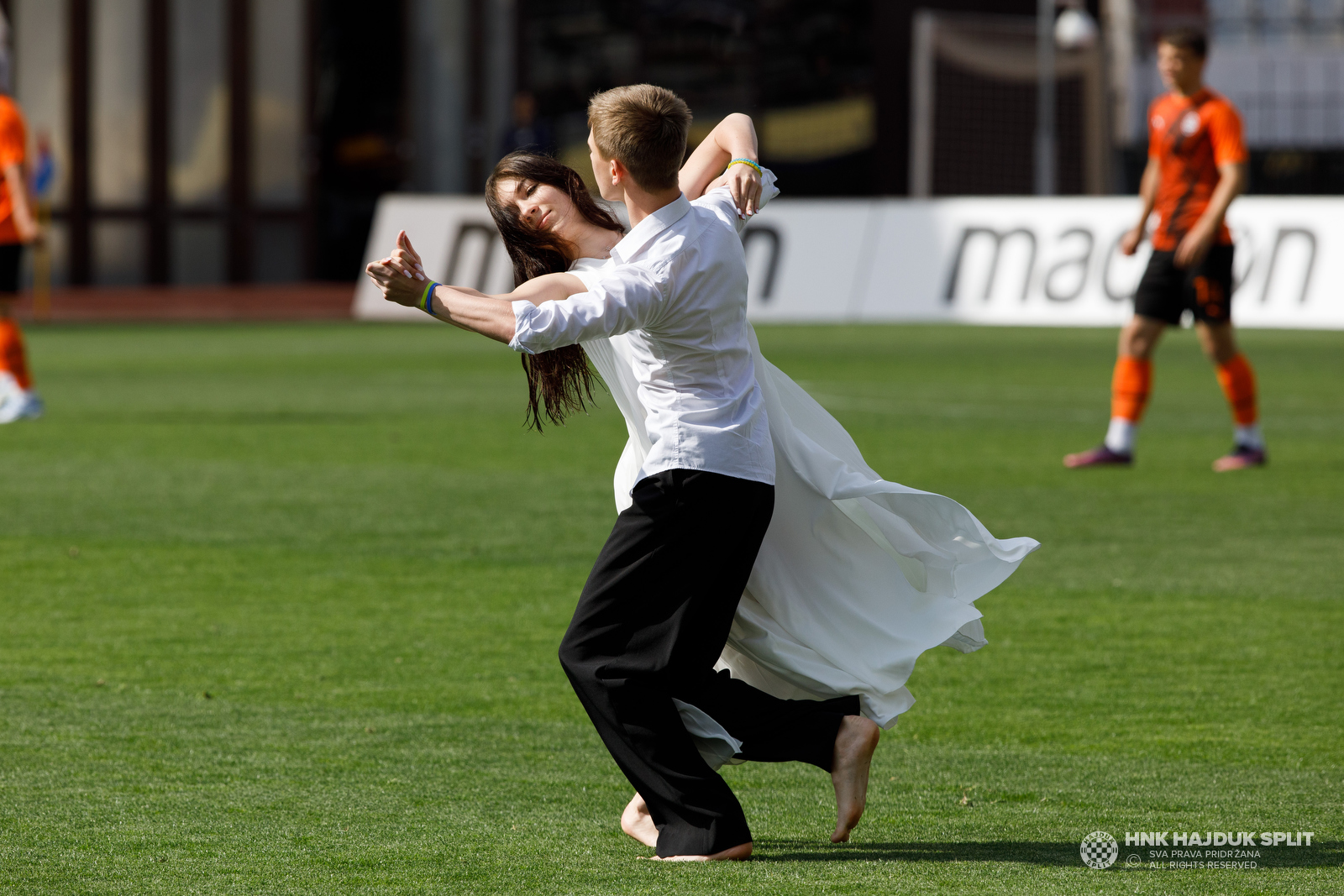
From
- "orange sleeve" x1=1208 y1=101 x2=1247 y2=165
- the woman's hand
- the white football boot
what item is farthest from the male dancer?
the white football boot

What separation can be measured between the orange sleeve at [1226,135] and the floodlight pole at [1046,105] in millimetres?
17881

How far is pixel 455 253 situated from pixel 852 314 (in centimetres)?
455

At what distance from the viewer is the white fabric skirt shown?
4.25 metres

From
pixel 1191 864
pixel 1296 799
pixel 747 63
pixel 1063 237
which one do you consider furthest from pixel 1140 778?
pixel 747 63

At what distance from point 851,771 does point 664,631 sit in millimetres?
511

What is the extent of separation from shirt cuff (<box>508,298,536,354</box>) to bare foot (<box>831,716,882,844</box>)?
1.13m

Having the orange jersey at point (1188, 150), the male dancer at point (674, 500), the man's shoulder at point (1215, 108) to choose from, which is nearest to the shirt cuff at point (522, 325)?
the male dancer at point (674, 500)

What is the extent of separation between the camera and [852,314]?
21.2m

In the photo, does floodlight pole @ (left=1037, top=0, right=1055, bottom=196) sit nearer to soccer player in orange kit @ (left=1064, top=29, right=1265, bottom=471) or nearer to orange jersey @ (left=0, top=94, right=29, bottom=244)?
soccer player in orange kit @ (left=1064, top=29, right=1265, bottom=471)

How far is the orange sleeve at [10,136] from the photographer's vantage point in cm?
1220

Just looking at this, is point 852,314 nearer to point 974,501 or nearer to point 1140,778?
point 974,501

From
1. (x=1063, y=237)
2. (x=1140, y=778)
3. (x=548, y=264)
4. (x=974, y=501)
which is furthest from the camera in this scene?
(x=1063, y=237)

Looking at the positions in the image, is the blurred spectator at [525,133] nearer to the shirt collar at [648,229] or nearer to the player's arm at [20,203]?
the player's arm at [20,203]

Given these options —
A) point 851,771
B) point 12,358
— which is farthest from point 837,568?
point 12,358
